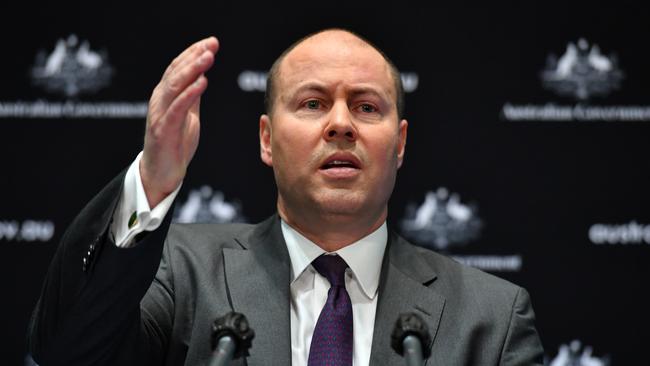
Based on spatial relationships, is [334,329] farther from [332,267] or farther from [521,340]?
[521,340]

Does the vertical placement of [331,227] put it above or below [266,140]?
below

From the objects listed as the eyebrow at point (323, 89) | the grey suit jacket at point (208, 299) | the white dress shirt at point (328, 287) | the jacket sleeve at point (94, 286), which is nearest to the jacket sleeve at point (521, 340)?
the grey suit jacket at point (208, 299)

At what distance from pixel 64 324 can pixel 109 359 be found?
0.54ft

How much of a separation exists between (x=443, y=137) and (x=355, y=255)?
133cm

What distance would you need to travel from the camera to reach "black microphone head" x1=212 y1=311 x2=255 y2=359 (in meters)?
1.71

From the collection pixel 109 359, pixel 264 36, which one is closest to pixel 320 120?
pixel 109 359

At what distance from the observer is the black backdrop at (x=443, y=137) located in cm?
367

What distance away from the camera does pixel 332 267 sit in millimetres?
2473

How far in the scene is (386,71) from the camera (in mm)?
2646

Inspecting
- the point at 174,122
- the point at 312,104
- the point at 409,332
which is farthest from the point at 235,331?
the point at 312,104

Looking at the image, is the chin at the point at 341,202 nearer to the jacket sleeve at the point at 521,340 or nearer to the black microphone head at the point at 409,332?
the jacket sleeve at the point at 521,340

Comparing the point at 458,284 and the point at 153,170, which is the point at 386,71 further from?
the point at 153,170

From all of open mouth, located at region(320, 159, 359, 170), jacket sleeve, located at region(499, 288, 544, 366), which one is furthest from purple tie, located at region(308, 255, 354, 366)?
jacket sleeve, located at region(499, 288, 544, 366)

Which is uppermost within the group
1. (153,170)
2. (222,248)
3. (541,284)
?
(153,170)
